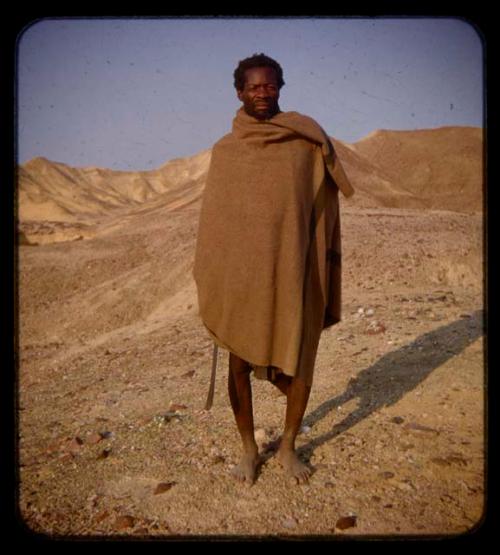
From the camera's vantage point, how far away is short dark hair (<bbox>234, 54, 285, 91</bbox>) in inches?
87.4

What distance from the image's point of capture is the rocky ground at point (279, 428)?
231 centimetres

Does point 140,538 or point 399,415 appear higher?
point 399,415

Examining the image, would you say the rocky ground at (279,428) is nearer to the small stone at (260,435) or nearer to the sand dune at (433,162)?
the small stone at (260,435)

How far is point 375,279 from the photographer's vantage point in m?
6.55

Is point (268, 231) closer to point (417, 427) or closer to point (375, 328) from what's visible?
point (417, 427)

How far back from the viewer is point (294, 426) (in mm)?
2525

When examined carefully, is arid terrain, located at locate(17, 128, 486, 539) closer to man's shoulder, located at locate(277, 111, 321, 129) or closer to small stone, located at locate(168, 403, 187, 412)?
small stone, located at locate(168, 403, 187, 412)

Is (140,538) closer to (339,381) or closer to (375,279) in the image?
(339,381)

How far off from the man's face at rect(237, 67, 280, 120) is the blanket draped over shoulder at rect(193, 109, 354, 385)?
5 centimetres

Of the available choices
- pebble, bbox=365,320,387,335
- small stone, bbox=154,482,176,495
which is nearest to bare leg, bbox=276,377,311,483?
small stone, bbox=154,482,176,495

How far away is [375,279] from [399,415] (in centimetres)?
360

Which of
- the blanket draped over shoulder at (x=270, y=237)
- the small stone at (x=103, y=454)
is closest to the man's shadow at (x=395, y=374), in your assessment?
the blanket draped over shoulder at (x=270, y=237)

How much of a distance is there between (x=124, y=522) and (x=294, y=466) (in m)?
0.83
